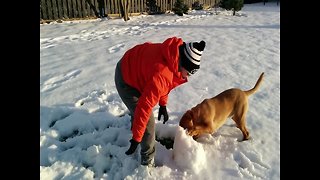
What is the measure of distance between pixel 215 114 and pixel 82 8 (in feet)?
30.0

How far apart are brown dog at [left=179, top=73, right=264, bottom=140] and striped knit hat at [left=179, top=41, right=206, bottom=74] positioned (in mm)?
781

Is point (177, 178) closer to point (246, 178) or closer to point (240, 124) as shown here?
point (246, 178)

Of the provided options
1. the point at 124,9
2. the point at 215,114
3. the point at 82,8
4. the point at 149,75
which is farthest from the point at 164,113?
the point at 82,8

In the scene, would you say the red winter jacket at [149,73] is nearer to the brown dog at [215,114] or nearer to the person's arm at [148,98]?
the person's arm at [148,98]

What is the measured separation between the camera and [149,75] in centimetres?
247

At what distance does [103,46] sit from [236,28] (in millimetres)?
5096

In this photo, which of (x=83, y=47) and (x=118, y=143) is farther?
(x=83, y=47)

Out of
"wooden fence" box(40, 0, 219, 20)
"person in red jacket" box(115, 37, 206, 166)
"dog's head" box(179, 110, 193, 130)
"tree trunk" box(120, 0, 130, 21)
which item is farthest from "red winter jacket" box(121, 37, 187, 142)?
"tree trunk" box(120, 0, 130, 21)

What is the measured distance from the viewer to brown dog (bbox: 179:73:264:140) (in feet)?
10.2

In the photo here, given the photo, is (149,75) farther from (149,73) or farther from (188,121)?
(188,121)

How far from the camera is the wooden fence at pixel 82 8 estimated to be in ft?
32.8
